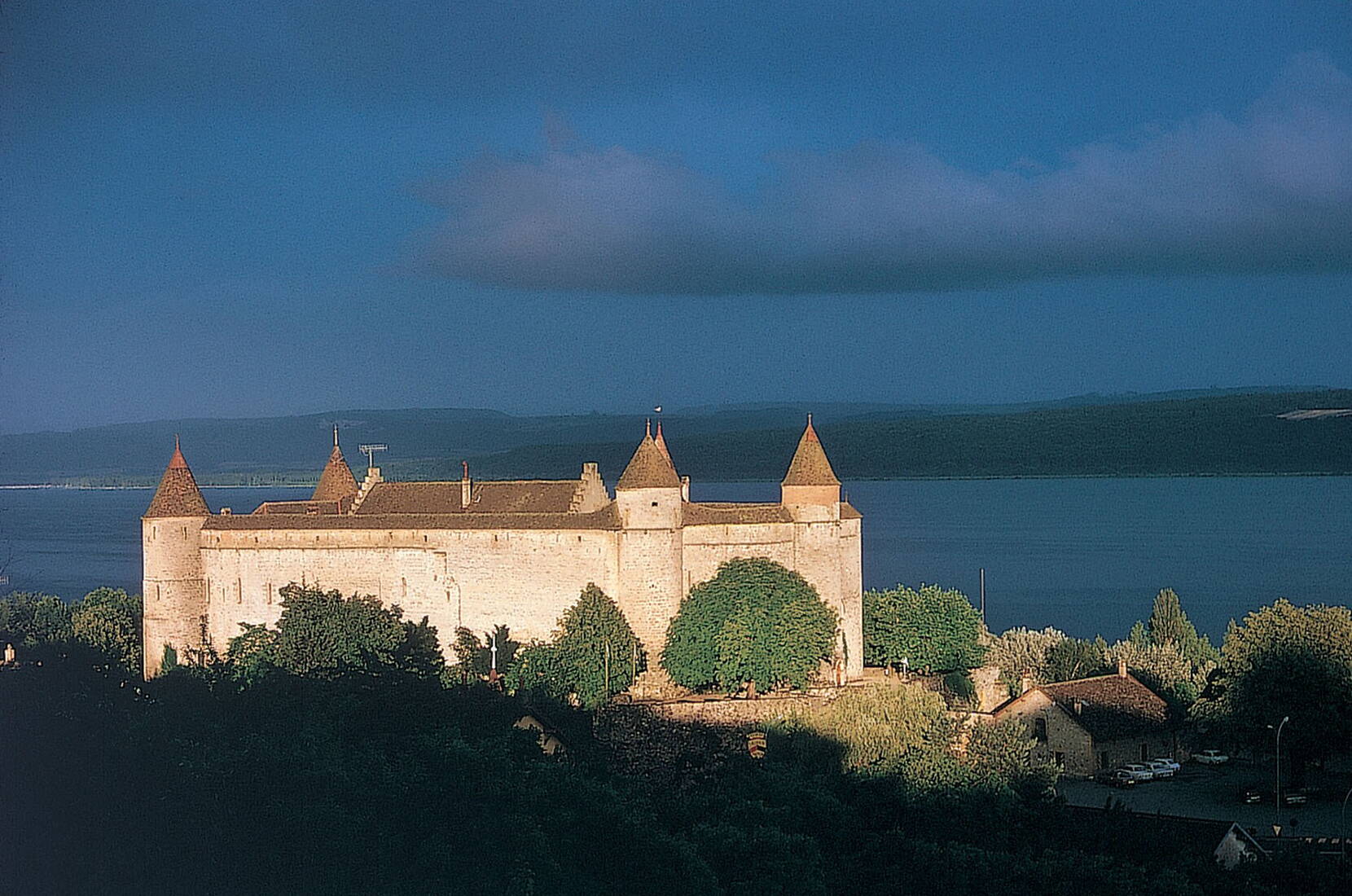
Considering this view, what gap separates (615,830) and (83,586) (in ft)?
238

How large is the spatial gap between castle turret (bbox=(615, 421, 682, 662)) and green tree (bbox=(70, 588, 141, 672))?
13.8 m

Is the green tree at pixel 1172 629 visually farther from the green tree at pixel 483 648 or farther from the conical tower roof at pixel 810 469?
the green tree at pixel 483 648

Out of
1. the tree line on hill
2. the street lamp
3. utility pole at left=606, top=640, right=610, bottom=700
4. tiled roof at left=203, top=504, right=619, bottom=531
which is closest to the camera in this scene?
the tree line on hill

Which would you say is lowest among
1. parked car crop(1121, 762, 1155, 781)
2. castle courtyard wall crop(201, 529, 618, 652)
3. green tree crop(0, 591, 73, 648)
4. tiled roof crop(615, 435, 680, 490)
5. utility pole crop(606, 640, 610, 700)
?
parked car crop(1121, 762, 1155, 781)

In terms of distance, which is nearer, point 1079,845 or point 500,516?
point 1079,845

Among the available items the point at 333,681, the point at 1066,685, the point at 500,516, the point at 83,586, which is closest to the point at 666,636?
the point at 500,516

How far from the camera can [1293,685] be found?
122 ft

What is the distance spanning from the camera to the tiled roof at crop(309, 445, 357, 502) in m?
48.8

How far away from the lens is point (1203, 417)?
17312 centimetres

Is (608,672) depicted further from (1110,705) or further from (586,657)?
(1110,705)

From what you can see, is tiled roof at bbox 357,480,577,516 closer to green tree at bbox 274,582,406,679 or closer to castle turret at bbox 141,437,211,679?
green tree at bbox 274,582,406,679

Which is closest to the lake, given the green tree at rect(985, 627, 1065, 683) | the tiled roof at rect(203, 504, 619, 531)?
the tiled roof at rect(203, 504, 619, 531)

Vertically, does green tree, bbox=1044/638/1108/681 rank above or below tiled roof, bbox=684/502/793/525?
below

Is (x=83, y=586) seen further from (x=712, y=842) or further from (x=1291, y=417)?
(x=1291, y=417)
